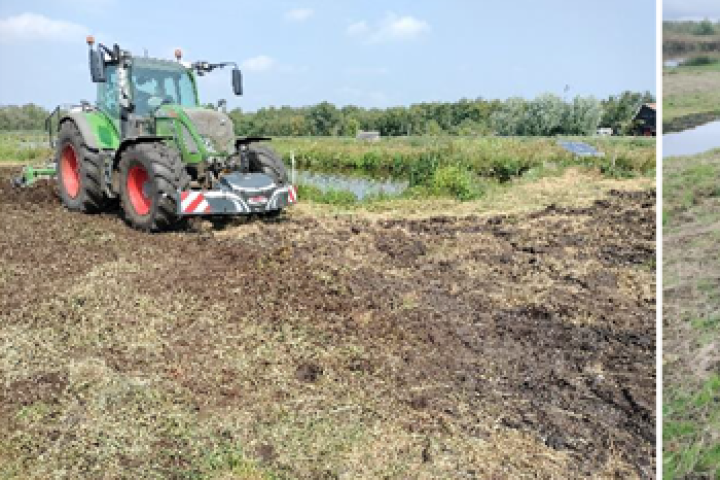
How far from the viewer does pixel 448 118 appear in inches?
2564

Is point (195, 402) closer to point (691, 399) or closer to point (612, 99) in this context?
point (691, 399)

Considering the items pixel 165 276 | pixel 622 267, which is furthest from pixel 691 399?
pixel 165 276

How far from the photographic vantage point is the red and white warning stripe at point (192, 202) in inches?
262

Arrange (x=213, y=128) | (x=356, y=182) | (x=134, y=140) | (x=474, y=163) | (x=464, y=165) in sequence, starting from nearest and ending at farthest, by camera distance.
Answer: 1. (x=134, y=140)
2. (x=213, y=128)
3. (x=464, y=165)
4. (x=474, y=163)
5. (x=356, y=182)

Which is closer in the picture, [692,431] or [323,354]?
[692,431]

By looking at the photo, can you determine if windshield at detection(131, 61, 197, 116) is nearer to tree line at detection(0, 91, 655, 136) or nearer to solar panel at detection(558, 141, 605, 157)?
solar panel at detection(558, 141, 605, 157)

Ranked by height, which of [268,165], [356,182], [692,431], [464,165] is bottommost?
[692,431]

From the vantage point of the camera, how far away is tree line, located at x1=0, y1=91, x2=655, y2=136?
3666 cm

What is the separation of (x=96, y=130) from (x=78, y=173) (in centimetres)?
63

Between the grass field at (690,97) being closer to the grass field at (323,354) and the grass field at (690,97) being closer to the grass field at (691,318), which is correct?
the grass field at (691,318)

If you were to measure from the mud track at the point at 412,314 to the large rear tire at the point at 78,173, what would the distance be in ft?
1.34

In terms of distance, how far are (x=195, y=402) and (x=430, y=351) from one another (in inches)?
54.0

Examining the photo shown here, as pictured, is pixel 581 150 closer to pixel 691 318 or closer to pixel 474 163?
pixel 474 163

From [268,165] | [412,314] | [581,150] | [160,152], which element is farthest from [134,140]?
[581,150]
